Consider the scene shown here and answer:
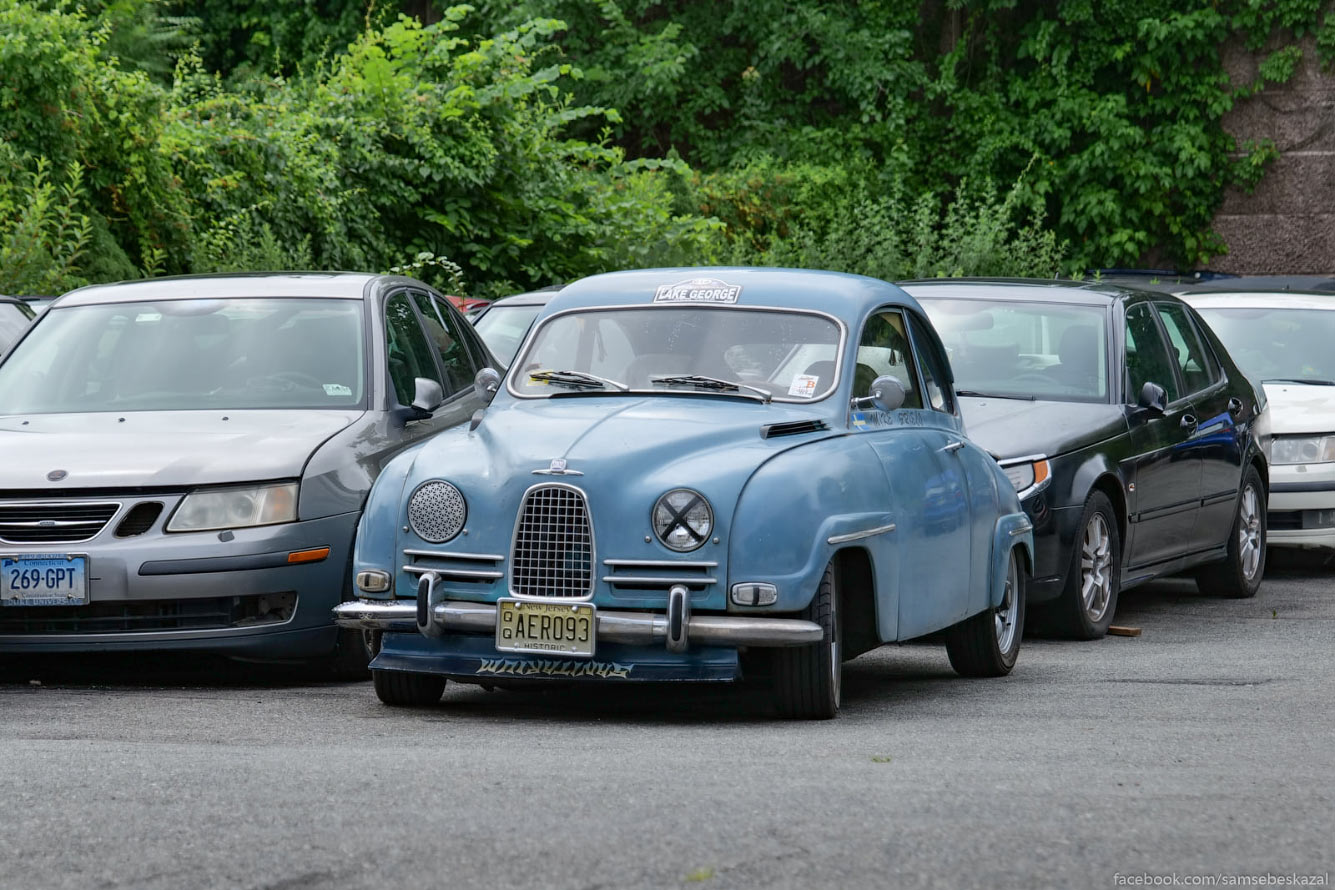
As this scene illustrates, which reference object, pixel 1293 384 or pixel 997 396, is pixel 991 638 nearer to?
pixel 997 396

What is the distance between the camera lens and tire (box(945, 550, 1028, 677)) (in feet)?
27.2

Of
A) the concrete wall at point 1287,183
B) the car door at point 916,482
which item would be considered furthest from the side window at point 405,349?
the concrete wall at point 1287,183

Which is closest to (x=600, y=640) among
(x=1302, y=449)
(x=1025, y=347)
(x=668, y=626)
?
(x=668, y=626)

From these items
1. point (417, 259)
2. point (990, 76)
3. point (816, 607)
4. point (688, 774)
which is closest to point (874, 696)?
point (816, 607)

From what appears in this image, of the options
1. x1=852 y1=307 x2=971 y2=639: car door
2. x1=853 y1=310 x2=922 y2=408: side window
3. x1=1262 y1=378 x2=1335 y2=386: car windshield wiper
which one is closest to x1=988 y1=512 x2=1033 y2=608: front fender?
x1=852 y1=307 x2=971 y2=639: car door

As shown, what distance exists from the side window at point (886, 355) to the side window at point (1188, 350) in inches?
135

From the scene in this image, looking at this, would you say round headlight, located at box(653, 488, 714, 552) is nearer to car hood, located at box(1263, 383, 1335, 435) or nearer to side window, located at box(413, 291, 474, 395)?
side window, located at box(413, 291, 474, 395)

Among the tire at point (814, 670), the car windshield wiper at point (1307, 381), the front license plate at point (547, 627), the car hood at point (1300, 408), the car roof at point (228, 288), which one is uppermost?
the car roof at point (228, 288)

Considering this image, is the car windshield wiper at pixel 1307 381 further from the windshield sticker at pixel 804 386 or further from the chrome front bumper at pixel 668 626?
the chrome front bumper at pixel 668 626

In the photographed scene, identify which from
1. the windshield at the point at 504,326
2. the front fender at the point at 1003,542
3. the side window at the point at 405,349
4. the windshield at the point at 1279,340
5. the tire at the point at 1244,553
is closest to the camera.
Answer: the front fender at the point at 1003,542

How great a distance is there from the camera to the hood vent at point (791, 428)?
7.05 m

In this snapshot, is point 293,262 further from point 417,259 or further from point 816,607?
point 816,607

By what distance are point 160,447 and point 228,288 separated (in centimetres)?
172

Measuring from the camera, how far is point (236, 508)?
7.81m
